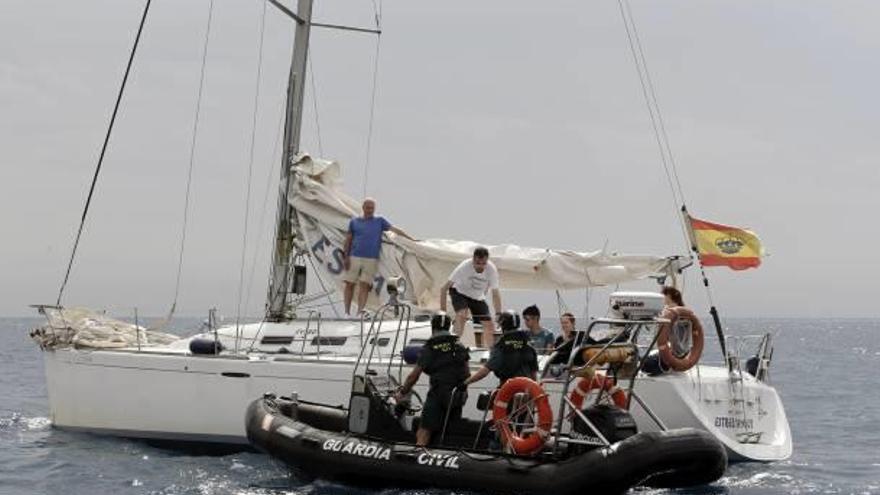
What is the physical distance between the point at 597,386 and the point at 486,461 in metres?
1.51

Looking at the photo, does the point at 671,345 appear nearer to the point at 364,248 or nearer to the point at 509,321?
the point at 509,321

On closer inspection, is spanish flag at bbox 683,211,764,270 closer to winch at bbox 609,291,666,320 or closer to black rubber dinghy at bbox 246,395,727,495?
winch at bbox 609,291,666,320

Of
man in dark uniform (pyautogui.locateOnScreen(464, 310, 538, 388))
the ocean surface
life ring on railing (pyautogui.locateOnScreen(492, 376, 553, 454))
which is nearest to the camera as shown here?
life ring on railing (pyautogui.locateOnScreen(492, 376, 553, 454))

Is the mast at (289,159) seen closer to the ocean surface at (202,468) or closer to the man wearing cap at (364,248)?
the man wearing cap at (364,248)

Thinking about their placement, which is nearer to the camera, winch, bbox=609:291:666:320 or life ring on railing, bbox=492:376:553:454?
life ring on railing, bbox=492:376:553:454

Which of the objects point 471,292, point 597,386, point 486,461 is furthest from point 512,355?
point 471,292

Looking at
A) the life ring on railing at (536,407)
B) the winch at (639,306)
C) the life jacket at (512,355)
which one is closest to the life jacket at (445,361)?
the life jacket at (512,355)

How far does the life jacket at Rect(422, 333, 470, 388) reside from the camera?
1382 centimetres

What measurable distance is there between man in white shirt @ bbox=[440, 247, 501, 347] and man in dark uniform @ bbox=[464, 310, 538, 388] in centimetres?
257

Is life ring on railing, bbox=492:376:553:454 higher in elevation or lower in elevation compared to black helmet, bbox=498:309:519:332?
lower

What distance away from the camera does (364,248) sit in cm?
1800

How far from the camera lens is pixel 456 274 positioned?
16.5 meters

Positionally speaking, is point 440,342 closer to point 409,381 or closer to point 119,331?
point 409,381

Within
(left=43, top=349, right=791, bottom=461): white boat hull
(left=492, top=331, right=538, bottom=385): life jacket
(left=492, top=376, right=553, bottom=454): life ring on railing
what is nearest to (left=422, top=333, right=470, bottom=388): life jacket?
(left=492, top=331, right=538, bottom=385): life jacket
